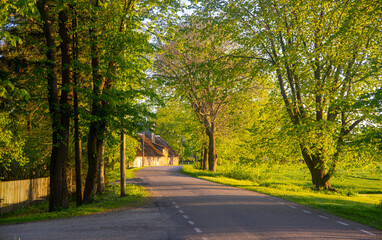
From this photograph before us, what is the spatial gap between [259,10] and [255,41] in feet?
5.67

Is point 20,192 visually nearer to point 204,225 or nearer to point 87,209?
point 87,209

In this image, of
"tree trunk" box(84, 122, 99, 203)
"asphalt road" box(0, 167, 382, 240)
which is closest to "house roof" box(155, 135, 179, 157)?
"tree trunk" box(84, 122, 99, 203)

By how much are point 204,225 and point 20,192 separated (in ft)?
45.1

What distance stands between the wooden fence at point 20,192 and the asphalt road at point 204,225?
24.7 ft

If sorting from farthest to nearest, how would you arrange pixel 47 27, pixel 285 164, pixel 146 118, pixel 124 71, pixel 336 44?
pixel 285 164 < pixel 336 44 < pixel 146 118 < pixel 124 71 < pixel 47 27

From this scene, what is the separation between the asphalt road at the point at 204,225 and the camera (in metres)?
8.38

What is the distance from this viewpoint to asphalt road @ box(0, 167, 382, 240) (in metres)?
8.38

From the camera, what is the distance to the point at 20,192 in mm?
18922

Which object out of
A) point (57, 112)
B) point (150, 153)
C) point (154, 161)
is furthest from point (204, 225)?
point (154, 161)

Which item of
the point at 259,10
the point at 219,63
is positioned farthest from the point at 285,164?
the point at 259,10

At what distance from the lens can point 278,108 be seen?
19.9m

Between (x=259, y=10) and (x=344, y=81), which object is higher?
(x=259, y=10)

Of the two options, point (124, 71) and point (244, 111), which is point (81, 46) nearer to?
point (124, 71)

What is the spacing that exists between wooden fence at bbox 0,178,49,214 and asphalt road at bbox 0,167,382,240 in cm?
753
